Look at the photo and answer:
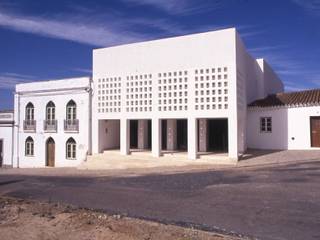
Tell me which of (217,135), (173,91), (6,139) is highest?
(173,91)

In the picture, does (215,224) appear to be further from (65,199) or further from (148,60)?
(148,60)

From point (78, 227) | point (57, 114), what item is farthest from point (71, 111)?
point (78, 227)

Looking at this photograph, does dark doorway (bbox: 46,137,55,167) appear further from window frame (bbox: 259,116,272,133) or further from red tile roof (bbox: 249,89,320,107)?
window frame (bbox: 259,116,272,133)

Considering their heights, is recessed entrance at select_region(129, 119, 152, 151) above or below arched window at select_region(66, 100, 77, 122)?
below

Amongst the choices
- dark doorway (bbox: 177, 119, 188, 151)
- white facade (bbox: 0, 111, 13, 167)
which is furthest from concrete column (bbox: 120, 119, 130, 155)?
white facade (bbox: 0, 111, 13, 167)

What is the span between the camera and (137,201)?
29.7 ft

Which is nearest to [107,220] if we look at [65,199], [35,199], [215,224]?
[215,224]

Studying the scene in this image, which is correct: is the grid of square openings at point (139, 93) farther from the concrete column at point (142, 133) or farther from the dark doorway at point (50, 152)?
the dark doorway at point (50, 152)

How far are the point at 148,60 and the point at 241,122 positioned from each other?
6296mm

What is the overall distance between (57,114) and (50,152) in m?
2.73

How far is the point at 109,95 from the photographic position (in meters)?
20.9

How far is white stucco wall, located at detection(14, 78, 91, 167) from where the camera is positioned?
72.3 ft

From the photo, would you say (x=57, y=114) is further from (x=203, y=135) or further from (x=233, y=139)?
(x=233, y=139)

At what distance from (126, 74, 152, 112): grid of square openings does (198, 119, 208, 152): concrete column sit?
3.20 m
